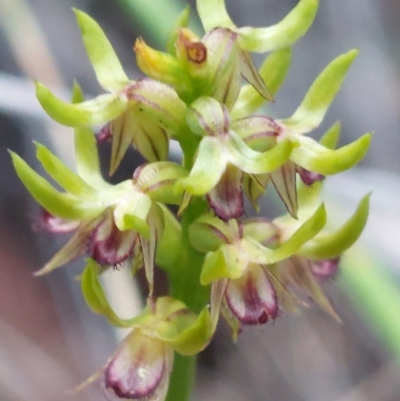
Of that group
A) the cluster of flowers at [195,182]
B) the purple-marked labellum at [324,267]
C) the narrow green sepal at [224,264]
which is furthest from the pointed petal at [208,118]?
the purple-marked labellum at [324,267]

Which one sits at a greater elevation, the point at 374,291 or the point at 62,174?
the point at 62,174

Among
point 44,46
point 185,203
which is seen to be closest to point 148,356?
point 185,203

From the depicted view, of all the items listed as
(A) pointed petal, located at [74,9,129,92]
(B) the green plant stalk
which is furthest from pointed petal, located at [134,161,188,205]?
(B) the green plant stalk

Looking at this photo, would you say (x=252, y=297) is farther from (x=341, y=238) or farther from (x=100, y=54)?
(x=100, y=54)

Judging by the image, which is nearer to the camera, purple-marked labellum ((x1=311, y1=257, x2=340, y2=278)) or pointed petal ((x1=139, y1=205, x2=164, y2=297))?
pointed petal ((x1=139, y1=205, x2=164, y2=297))

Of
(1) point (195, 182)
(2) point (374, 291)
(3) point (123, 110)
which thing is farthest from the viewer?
(2) point (374, 291)

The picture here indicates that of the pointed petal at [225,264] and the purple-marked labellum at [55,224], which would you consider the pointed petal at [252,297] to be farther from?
the purple-marked labellum at [55,224]

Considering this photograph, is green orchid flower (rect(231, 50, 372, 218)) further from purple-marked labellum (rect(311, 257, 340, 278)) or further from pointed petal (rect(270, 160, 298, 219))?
purple-marked labellum (rect(311, 257, 340, 278))

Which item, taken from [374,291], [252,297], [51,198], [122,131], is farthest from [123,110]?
[374,291]
